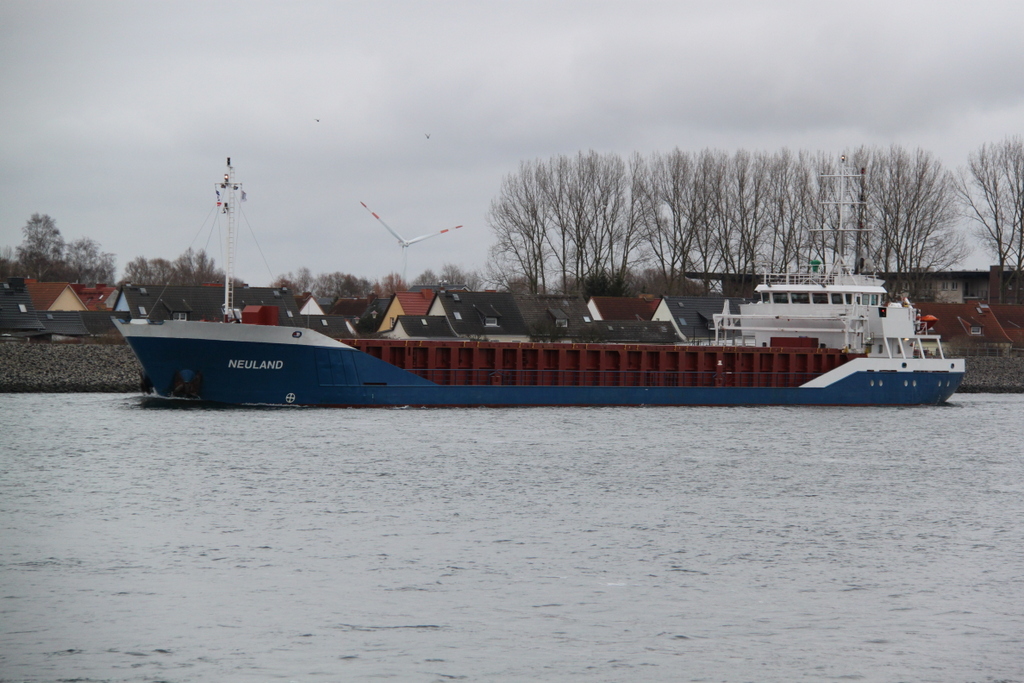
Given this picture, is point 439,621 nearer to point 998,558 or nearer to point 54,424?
point 998,558

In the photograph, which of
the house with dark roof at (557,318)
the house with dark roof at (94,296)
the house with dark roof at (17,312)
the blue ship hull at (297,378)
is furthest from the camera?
the house with dark roof at (94,296)

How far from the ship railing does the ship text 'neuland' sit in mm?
5213

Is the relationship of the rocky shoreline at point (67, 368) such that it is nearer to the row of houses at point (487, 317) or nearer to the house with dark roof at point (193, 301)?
the row of houses at point (487, 317)

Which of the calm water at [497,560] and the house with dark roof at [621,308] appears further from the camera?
the house with dark roof at [621,308]

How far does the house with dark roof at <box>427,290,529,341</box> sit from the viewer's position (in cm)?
7275

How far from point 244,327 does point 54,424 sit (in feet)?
22.2

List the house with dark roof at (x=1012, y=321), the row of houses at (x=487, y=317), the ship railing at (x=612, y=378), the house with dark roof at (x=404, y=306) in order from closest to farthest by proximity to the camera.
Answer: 1. the ship railing at (x=612, y=378)
2. the row of houses at (x=487, y=317)
3. the house with dark roof at (x=404, y=306)
4. the house with dark roof at (x=1012, y=321)

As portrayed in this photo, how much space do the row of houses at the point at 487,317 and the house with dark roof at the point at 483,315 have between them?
0.07 m

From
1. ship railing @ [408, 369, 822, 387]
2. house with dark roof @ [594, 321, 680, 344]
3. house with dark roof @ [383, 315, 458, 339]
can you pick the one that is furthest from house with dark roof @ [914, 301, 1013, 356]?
ship railing @ [408, 369, 822, 387]

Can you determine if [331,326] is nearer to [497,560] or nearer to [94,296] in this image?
[94,296]

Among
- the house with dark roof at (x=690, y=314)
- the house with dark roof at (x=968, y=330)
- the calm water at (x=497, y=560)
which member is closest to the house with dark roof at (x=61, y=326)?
the calm water at (x=497, y=560)

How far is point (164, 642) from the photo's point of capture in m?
11.8

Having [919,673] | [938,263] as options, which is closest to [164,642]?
[919,673]

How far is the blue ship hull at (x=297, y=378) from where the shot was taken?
3403 cm
